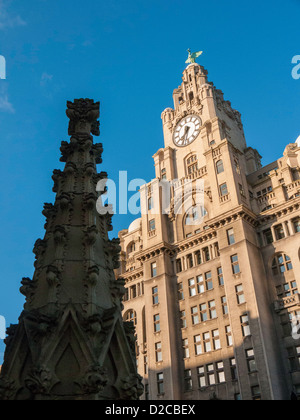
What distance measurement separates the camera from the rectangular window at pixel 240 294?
1980 inches

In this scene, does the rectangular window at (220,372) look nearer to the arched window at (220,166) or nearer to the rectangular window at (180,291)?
the rectangular window at (180,291)

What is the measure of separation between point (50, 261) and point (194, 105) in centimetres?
6624

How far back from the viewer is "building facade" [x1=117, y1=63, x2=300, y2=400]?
47.6 metres

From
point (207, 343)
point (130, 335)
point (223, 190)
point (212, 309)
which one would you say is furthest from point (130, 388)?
point (223, 190)

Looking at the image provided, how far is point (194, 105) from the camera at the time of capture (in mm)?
74812

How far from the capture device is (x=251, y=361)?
152 feet

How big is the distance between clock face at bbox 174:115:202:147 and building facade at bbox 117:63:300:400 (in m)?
0.28

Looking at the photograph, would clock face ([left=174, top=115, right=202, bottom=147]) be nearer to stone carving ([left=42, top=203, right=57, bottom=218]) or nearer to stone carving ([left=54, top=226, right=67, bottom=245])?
stone carving ([left=42, top=203, right=57, bottom=218])

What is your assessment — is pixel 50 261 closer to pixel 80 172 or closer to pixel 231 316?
pixel 80 172

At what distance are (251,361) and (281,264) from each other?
1269cm

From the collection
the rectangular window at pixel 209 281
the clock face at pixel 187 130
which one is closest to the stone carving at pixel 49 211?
the rectangular window at pixel 209 281

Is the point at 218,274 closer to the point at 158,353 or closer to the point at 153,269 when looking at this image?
the point at 153,269
